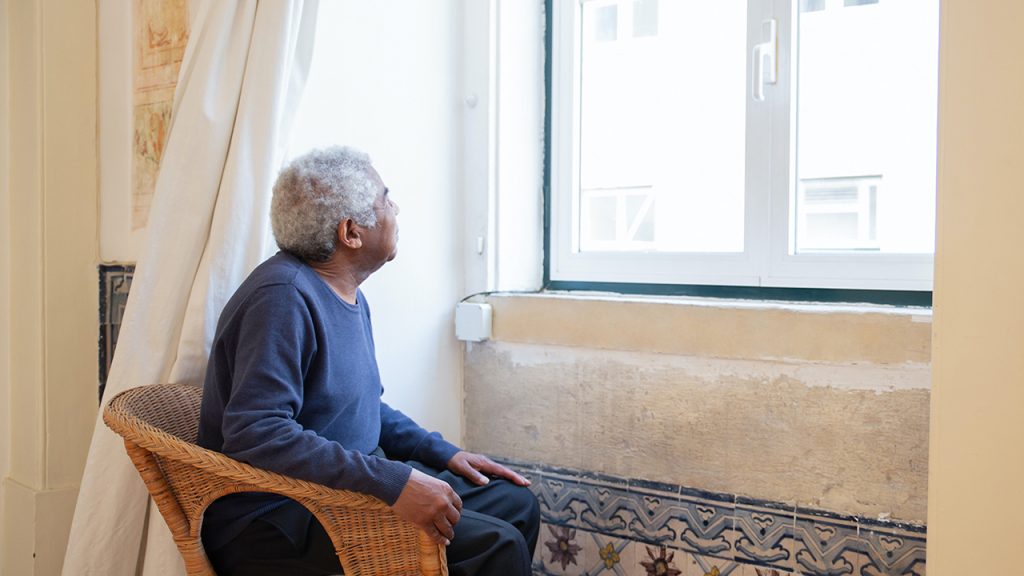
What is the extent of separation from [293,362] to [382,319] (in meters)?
0.80

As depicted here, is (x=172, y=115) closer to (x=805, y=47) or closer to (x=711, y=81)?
(x=711, y=81)

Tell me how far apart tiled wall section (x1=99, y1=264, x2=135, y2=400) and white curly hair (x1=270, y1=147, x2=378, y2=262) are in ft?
2.39

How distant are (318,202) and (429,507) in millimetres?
678

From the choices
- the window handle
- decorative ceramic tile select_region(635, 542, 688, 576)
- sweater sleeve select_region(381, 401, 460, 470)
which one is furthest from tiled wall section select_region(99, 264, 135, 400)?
the window handle

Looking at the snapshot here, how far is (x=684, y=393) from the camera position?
2215 millimetres

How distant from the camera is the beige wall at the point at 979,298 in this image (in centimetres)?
115

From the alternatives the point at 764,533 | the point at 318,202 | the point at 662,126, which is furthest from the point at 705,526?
the point at 318,202

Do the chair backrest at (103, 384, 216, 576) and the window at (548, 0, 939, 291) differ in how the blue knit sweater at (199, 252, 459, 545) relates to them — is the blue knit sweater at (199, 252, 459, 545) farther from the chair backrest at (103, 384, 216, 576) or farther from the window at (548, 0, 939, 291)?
the window at (548, 0, 939, 291)

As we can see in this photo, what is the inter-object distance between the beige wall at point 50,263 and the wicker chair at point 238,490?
80cm

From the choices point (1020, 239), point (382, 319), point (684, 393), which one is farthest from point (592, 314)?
point (1020, 239)

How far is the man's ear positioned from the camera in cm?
188

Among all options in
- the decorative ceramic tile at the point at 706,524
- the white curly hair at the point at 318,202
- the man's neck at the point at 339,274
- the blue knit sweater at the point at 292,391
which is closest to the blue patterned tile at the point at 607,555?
the decorative ceramic tile at the point at 706,524

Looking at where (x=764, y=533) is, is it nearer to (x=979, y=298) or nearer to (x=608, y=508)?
(x=608, y=508)

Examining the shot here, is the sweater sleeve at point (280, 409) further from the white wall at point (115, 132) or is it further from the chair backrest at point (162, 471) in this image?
the white wall at point (115, 132)
